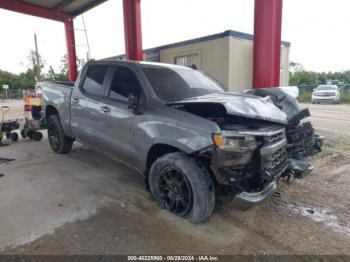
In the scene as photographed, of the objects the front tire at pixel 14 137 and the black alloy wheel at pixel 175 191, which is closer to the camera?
the black alloy wheel at pixel 175 191

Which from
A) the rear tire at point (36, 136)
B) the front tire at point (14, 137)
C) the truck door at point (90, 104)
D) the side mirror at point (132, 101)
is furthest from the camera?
the rear tire at point (36, 136)

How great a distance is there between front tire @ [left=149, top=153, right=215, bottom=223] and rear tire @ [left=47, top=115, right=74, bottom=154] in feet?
10.1

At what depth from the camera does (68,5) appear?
402 inches

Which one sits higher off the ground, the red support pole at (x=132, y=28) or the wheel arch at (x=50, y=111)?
the red support pole at (x=132, y=28)

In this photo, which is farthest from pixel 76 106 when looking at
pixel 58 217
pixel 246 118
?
pixel 246 118

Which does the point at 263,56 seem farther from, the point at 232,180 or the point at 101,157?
the point at 101,157

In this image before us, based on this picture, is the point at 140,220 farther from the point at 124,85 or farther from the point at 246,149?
the point at 124,85

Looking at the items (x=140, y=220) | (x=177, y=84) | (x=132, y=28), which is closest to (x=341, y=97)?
(x=132, y=28)

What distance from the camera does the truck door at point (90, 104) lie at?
4.12m

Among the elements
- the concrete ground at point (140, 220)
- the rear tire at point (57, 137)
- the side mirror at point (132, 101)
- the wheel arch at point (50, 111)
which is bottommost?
the concrete ground at point (140, 220)

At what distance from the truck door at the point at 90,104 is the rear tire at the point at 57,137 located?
0.78 metres

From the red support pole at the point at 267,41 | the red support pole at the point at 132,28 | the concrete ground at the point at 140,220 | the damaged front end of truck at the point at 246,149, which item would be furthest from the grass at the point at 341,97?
the damaged front end of truck at the point at 246,149

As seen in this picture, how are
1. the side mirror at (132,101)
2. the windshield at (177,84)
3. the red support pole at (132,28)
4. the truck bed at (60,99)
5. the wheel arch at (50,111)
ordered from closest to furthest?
the side mirror at (132,101), the windshield at (177,84), the truck bed at (60,99), the wheel arch at (50,111), the red support pole at (132,28)

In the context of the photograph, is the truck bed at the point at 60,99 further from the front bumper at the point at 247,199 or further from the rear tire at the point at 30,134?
the front bumper at the point at 247,199
